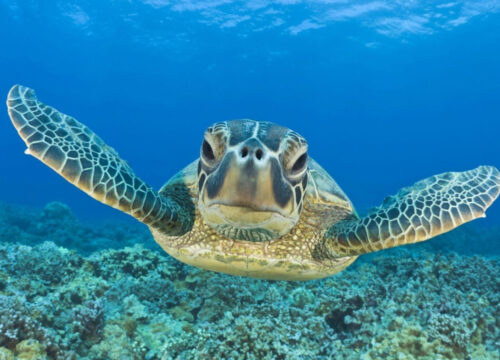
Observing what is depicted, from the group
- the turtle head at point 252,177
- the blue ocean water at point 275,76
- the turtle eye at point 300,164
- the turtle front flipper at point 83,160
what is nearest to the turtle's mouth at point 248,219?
the turtle head at point 252,177

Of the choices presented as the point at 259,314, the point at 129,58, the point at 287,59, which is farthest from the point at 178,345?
the point at 129,58

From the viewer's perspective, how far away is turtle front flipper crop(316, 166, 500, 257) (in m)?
3.01

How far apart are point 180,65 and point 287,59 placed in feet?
62.9

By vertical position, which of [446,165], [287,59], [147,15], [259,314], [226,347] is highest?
[446,165]

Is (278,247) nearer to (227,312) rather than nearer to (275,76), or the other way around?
(227,312)

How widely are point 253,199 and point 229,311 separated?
1933 mm

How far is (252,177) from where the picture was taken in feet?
6.69

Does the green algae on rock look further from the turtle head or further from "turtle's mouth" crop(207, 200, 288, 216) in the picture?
"turtle's mouth" crop(207, 200, 288, 216)

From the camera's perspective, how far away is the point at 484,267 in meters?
5.05

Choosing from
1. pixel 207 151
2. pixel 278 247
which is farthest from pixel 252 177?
pixel 278 247

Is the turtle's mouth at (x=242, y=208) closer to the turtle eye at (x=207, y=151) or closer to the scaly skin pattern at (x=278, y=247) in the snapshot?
the turtle eye at (x=207, y=151)

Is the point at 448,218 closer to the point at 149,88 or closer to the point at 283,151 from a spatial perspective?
the point at 283,151

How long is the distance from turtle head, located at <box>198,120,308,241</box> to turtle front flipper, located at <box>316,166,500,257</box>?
89 centimetres

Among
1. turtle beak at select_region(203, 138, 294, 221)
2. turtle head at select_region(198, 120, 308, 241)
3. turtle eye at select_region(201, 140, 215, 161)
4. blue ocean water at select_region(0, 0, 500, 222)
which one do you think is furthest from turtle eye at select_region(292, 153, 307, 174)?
blue ocean water at select_region(0, 0, 500, 222)
